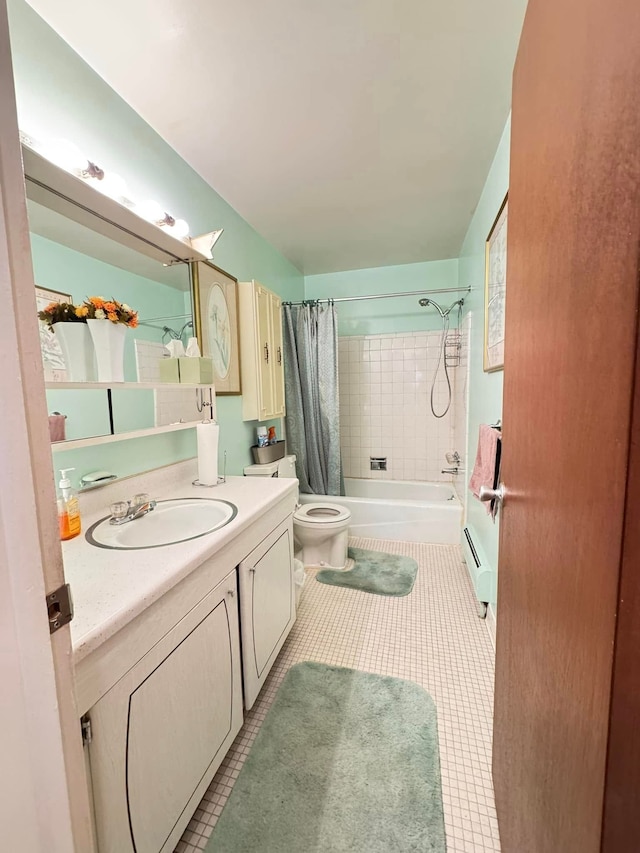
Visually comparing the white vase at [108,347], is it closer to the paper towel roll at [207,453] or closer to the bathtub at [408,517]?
the paper towel roll at [207,453]

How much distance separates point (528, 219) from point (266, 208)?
184cm

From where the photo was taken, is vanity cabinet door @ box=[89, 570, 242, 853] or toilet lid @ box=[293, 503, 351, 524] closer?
vanity cabinet door @ box=[89, 570, 242, 853]

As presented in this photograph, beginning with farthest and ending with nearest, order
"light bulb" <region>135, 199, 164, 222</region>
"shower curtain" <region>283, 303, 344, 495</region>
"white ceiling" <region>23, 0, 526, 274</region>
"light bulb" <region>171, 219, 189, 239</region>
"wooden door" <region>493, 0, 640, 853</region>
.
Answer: "shower curtain" <region>283, 303, 344, 495</region>, "light bulb" <region>171, 219, 189, 239</region>, "light bulb" <region>135, 199, 164, 222</region>, "white ceiling" <region>23, 0, 526, 274</region>, "wooden door" <region>493, 0, 640, 853</region>

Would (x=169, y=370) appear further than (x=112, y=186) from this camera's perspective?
Yes

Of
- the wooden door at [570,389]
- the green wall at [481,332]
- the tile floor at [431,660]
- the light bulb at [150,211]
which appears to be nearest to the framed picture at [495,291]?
the green wall at [481,332]

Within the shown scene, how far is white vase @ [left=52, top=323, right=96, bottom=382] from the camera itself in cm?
104

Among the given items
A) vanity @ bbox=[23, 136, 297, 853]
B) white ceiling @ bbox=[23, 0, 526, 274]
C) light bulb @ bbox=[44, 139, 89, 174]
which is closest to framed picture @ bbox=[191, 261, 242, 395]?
vanity @ bbox=[23, 136, 297, 853]

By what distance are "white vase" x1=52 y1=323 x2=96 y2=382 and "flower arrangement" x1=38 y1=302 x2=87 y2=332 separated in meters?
0.01

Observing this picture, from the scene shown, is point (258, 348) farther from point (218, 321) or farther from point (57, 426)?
point (57, 426)

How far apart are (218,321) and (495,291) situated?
1.44 meters

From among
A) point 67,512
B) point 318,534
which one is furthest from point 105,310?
point 318,534

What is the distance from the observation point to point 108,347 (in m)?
1.14

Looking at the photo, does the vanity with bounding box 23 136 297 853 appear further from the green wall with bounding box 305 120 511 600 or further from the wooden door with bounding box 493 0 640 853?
the green wall with bounding box 305 120 511 600

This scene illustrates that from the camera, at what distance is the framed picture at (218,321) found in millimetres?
1707
